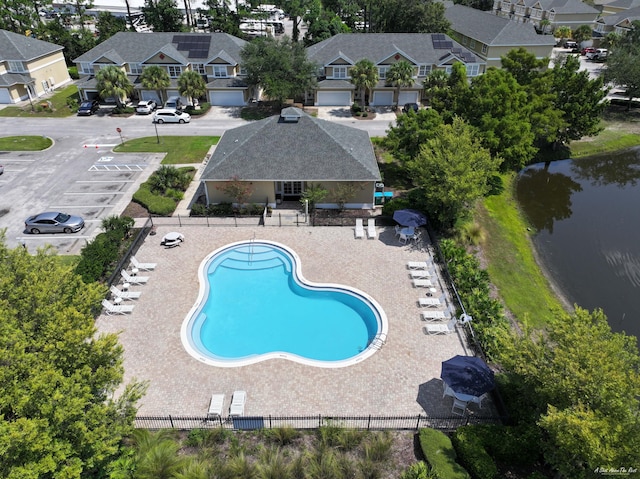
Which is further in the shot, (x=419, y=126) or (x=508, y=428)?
(x=419, y=126)

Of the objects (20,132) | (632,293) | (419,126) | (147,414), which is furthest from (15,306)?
(20,132)

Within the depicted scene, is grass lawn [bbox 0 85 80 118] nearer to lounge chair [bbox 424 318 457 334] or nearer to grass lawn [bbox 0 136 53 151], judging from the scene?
grass lawn [bbox 0 136 53 151]

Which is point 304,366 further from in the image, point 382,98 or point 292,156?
point 382,98

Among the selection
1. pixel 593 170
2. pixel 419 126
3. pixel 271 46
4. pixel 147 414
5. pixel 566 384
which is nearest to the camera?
pixel 566 384

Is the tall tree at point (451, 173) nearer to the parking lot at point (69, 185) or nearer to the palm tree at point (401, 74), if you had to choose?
the parking lot at point (69, 185)

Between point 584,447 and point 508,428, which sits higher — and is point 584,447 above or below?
above

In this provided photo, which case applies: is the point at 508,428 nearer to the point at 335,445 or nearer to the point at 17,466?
the point at 335,445
